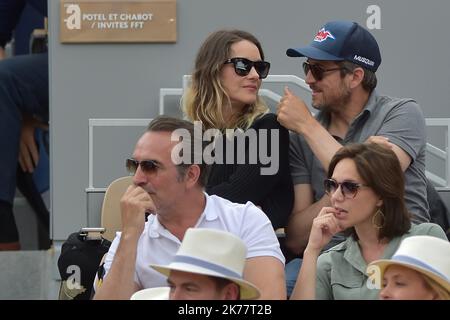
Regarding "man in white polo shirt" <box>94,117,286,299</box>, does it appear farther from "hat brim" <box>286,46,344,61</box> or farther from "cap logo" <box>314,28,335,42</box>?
"cap logo" <box>314,28,335,42</box>

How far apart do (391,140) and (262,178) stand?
2.09 ft

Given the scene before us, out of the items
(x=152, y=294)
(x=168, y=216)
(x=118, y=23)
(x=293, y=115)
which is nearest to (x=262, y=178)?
(x=293, y=115)

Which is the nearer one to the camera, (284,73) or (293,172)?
(293,172)

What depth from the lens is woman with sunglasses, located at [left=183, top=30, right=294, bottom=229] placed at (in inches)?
224

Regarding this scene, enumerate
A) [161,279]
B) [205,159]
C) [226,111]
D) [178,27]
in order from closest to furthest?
[161,279]
[205,159]
[226,111]
[178,27]

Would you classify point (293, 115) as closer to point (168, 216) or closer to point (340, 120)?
point (340, 120)

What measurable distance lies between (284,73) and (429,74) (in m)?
0.96

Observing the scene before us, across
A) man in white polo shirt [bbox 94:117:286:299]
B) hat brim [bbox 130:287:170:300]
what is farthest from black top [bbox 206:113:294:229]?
hat brim [bbox 130:287:170:300]

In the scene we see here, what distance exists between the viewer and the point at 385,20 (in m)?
7.88

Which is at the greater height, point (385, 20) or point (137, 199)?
point (385, 20)

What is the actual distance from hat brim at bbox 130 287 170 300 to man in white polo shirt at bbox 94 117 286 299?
10 centimetres

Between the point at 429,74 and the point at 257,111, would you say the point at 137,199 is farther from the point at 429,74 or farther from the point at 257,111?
the point at 429,74

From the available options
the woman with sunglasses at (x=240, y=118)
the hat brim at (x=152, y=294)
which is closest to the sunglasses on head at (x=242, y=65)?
the woman with sunglasses at (x=240, y=118)
